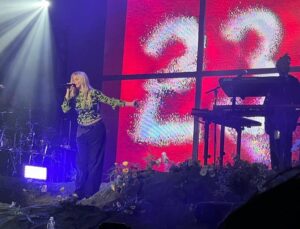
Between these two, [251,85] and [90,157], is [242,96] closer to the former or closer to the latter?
[251,85]

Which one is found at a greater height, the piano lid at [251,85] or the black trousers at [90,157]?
the piano lid at [251,85]

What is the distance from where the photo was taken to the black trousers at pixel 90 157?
20.5ft

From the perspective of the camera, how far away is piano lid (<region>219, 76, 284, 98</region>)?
491cm

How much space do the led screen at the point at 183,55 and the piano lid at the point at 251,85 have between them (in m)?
2.79

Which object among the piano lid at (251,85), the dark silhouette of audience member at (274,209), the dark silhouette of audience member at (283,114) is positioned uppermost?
the piano lid at (251,85)

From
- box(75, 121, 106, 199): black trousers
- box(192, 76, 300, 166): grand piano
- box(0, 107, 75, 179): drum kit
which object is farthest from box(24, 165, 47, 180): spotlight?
box(192, 76, 300, 166): grand piano

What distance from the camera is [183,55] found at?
8750mm

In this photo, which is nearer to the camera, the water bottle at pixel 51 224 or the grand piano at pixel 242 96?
the water bottle at pixel 51 224

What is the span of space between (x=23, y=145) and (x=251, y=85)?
17.6 feet

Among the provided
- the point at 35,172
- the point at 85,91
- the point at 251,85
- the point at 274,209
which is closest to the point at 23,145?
the point at 35,172

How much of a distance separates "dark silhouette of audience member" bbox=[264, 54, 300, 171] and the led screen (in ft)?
9.36

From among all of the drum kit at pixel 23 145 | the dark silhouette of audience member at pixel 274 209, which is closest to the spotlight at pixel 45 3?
the drum kit at pixel 23 145

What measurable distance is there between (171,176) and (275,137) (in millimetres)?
1363

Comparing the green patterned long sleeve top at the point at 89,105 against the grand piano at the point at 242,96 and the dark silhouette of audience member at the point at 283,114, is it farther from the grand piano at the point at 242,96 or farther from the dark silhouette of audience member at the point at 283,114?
the dark silhouette of audience member at the point at 283,114
